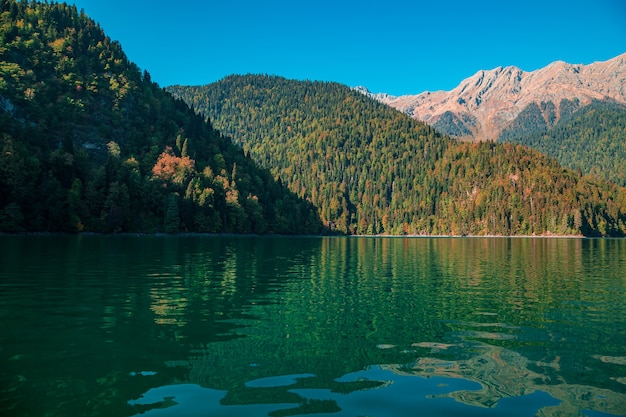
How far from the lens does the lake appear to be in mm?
14531

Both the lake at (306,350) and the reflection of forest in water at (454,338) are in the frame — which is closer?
the lake at (306,350)

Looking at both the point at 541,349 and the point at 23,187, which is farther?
the point at 23,187

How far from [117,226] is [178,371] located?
15320cm

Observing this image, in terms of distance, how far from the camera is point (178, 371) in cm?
1728

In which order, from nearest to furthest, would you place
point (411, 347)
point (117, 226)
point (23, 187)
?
point (411, 347) < point (23, 187) < point (117, 226)

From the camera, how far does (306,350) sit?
67.7ft

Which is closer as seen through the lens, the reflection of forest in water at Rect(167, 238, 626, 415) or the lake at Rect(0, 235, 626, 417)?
the lake at Rect(0, 235, 626, 417)

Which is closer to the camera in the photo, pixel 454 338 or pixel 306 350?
pixel 306 350

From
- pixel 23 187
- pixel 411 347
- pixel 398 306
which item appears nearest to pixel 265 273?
pixel 398 306

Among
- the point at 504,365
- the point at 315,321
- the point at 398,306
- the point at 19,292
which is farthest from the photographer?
the point at 19,292

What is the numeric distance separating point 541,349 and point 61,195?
150212 mm

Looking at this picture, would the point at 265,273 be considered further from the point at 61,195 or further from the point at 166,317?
the point at 61,195

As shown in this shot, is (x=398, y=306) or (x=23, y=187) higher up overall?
(x=23, y=187)

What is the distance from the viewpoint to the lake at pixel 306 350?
14531 mm
